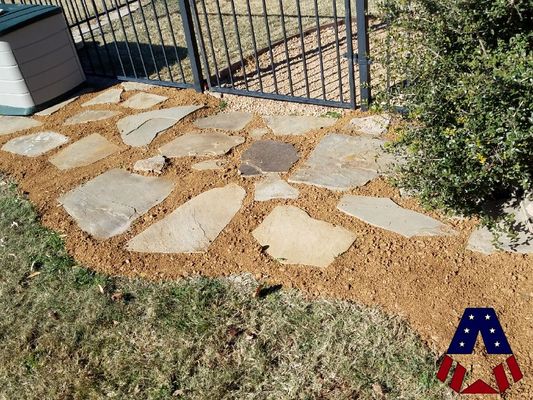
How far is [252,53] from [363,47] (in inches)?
91.1

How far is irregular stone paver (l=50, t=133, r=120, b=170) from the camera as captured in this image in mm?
4512

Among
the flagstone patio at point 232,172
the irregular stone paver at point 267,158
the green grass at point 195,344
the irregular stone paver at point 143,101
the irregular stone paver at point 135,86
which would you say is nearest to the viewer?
the green grass at point 195,344

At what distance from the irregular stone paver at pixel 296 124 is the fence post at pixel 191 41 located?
1057 mm

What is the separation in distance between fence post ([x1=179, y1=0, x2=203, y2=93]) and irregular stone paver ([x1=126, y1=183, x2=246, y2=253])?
1.93 metres

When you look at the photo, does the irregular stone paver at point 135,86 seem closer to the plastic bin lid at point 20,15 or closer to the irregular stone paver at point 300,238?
the plastic bin lid at point 20,15

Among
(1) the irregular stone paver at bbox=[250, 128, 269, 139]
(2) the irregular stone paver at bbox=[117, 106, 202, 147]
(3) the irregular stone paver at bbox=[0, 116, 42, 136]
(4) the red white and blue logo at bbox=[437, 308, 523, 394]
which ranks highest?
(3) the irregular stone paver at bbox=[0, 116, 42, 136]

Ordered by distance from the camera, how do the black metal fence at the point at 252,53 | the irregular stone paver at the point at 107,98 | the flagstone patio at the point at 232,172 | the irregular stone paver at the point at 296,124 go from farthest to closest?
the irregular stone paver at the point at 107,98 < the black metal fence at the point at 252,53 < the irregular stone paver at the point at 296,124 < the flagstone patio at the point at 232,172

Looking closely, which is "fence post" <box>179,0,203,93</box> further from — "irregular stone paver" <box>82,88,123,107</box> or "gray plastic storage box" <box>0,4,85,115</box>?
"gray plastic storage box" <box>0,4,85,115</box>

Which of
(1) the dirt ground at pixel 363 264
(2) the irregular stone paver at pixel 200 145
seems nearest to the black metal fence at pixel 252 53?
(2) the irregular stone paver at pixel 200 145

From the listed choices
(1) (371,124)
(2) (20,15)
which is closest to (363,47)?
(1) (371,124)

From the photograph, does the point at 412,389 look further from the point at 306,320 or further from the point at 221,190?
the point at 221,190

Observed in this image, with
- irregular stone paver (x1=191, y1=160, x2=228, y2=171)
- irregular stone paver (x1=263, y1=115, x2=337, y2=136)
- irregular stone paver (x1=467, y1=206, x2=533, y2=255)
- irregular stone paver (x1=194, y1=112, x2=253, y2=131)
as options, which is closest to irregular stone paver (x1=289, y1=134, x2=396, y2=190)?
irregular stone paver (x1=263, y1=115, x2=337, y2=136)

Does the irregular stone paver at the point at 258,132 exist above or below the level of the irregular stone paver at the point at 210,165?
below

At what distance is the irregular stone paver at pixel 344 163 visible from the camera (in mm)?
3740
